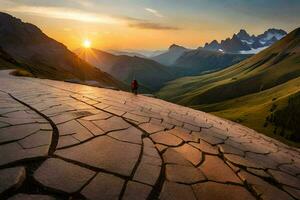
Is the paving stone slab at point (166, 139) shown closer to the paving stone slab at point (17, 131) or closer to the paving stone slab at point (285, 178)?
the paving stone slab at point (285, 178)

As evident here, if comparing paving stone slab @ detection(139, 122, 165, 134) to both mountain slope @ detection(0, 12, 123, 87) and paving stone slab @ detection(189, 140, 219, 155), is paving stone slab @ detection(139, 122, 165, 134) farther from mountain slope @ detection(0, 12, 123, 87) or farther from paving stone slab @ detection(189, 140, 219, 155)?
mountain slope @ detection(0, 12, 123, 87)

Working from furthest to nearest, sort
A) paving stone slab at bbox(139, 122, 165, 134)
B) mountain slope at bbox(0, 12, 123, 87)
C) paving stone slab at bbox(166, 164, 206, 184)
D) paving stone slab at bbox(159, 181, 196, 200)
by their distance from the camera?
1. mountain slope at bbox(0, 12, 123, 87)
2. paving stone slab at bbox(139, 122, 165, 134)
3. paving stone slab at bbox(166, 164, 206, 184)
4. paving stone slab at bbox(159, 181, 196, 200)

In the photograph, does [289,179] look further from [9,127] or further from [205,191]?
[9,127]

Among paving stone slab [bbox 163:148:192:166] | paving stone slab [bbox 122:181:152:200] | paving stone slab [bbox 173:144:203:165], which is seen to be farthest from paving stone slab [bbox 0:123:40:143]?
paving stone slab [bbox 173:144:203:165]

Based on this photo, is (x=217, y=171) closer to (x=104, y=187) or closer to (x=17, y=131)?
(x=104, y=187)

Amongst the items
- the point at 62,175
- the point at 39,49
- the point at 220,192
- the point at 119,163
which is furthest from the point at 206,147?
the point at 39,49

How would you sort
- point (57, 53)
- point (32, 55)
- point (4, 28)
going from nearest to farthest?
point (32, 55)
point (57, 53)
point (4, 28)

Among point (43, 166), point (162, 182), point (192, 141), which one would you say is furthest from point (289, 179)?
point (43, 166)
